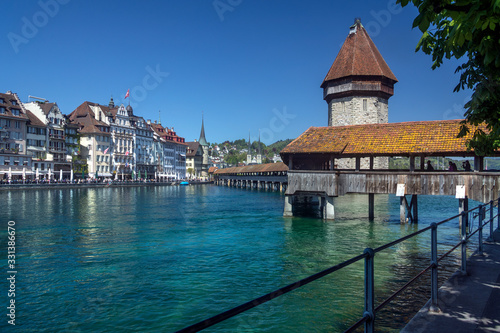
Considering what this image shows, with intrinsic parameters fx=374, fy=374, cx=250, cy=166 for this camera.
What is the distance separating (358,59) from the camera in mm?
50688

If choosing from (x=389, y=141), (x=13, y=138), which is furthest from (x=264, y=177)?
(x=389, y=141)

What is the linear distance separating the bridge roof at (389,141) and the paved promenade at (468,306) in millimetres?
15308

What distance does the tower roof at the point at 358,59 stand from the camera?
49.6 metres

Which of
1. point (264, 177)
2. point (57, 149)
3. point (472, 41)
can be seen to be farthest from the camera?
point (57, 149)

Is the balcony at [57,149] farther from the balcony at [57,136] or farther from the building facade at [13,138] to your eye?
the building facade at [13,138]

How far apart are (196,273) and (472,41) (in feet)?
34.2

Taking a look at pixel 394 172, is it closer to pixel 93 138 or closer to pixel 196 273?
pixel 196 273

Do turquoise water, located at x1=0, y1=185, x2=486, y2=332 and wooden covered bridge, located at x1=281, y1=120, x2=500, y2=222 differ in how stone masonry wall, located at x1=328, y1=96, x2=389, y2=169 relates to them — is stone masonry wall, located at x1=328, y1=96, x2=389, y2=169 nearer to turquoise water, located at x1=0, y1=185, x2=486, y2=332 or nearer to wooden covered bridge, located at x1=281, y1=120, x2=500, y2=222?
wooden covered bridge, located at x1=281, y1=120, x2=500, y2=222

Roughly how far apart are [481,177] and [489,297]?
1620cm

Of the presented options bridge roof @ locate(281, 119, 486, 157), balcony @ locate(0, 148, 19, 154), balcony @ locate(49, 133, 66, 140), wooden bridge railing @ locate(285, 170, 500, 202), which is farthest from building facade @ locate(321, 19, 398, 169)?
balcony @ locate(49, 133, 66, 140)

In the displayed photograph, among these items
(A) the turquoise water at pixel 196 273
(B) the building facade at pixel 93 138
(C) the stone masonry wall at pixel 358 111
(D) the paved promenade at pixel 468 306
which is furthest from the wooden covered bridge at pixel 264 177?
(D) the paved promenade at pixel 468 306

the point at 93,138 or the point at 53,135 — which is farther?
the point at 93,138

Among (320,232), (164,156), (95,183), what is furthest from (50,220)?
(164,156)

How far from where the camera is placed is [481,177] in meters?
18.7
